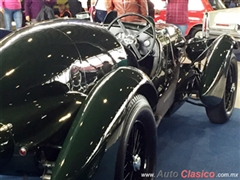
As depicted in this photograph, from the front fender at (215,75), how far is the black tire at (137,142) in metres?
1.18

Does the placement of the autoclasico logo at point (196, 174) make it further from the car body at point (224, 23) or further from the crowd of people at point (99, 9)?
the car body at point (224, 23)

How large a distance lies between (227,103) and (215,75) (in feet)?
2.65

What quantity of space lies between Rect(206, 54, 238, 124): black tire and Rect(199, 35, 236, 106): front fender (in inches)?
10.8

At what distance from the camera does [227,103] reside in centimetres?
420

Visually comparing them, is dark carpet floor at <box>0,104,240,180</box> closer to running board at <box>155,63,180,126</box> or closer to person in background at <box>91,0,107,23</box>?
running board at <box>155,63,180,126</box>

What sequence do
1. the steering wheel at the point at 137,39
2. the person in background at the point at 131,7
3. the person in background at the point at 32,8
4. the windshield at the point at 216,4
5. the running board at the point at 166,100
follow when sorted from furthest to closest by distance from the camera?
1. the windshield at the point at 216,4
2. the person in background at the point at 32,8
3. the person in background at the point at 131,7
4. the steering wheel at the point at 137,39
5. the running board at the point at 166,100

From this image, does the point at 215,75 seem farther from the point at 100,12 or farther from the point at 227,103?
the point at 100,12

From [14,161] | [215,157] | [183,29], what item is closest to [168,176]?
[215,157]

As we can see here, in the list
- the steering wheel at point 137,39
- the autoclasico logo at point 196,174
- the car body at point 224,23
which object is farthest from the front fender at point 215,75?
the car body at point 224,23

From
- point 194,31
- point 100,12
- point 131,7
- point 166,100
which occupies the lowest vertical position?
point 194,31

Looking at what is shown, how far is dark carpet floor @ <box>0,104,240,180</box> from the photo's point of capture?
9.95 ft

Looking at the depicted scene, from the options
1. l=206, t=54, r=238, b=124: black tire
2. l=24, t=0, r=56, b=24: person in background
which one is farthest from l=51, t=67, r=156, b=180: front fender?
l=24, t=0, r=56, b=24: person in background

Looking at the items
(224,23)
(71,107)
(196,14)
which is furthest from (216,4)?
(71,107)

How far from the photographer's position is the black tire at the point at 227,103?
3.89 metres
